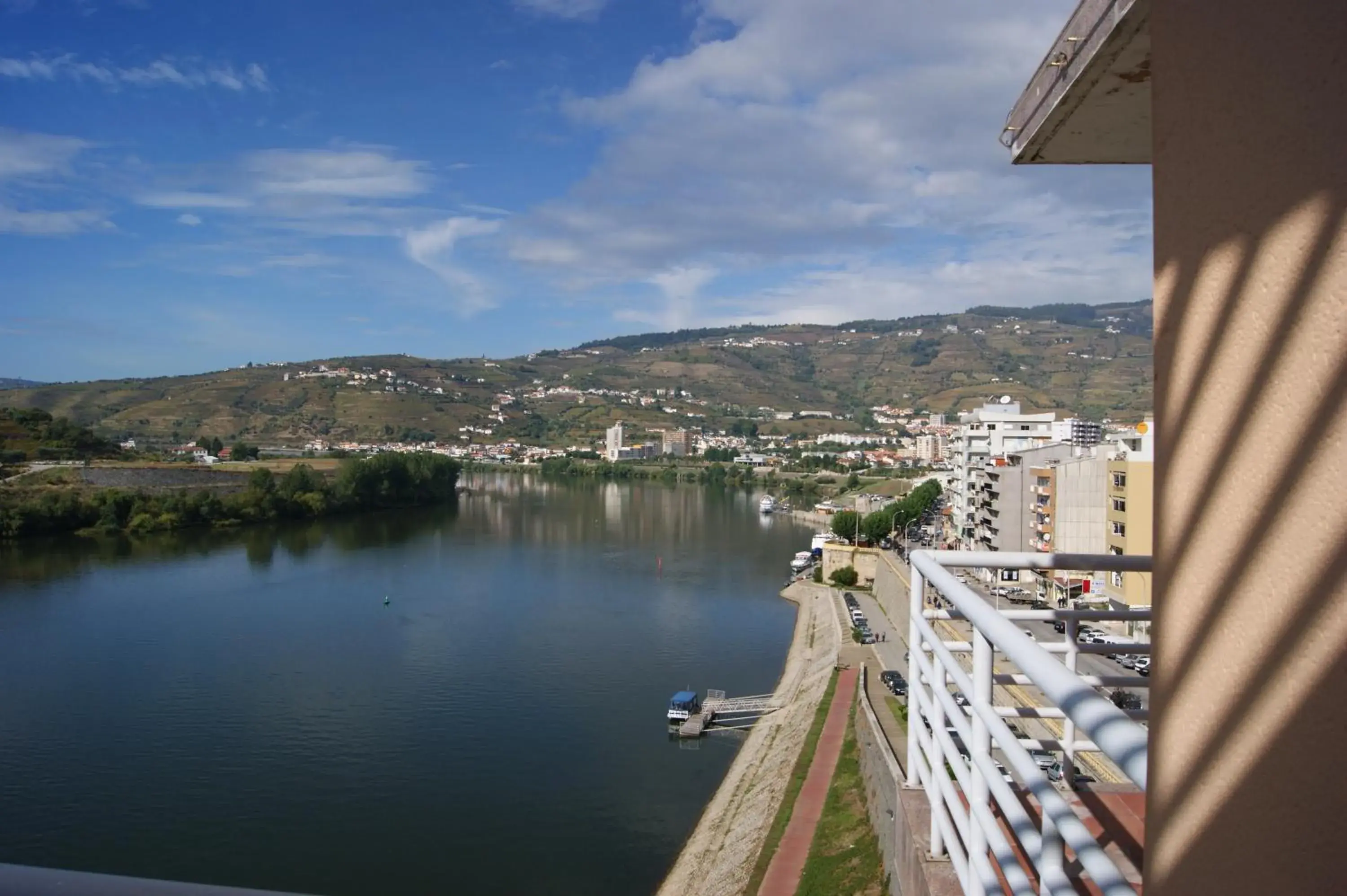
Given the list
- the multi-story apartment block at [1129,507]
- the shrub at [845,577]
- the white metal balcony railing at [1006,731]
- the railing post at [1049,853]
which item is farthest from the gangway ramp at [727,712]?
the railing post at [1049,853]

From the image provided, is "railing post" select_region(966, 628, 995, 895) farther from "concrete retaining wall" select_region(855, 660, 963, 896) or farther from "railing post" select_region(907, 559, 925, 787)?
Answer: "railing post" select_region(907, 559, 925, 787)

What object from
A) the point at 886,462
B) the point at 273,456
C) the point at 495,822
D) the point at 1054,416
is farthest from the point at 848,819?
the point at 886,462

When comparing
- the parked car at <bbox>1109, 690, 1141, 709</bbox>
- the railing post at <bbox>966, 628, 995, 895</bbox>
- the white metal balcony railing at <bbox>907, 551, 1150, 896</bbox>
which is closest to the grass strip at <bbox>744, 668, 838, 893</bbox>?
the parked car at <bbox>1109, 690, 1141, 709</bbox>

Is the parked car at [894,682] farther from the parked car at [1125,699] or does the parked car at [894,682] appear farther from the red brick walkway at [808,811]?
the parked car at [1125,699]

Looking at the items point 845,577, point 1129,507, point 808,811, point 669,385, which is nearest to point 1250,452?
point 808,811

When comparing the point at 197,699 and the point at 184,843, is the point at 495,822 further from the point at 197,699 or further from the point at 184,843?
the point at 197,699
